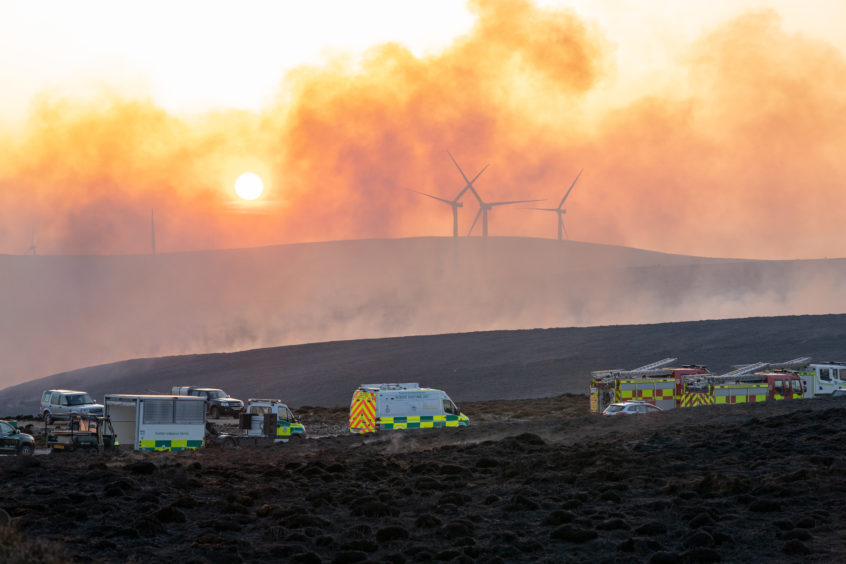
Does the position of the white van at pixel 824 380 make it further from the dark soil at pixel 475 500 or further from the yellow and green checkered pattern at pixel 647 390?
the dark soil at pixel 475 500

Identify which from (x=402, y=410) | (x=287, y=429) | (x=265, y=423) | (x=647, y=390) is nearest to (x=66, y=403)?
(x=265, y=423)

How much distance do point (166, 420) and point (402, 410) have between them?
11.4 metres

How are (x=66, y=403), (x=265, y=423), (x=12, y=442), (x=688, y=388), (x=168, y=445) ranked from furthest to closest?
1. (x=66, y=403)
2. (x=688, y=388)
3. (x=265, y=423)
4. (x=168, y=445)
5. (x=12, y=442)

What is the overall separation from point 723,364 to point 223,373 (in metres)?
62.4

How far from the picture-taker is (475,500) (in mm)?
24641

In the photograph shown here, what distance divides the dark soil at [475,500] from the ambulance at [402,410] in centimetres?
577

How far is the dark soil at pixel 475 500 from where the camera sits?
18.3m

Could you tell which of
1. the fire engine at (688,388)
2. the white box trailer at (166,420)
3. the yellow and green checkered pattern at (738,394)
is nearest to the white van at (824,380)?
the fire engine at (688,388)

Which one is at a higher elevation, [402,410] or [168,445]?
[402,410]

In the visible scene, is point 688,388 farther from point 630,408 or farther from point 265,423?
point 265,423

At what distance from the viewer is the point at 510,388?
9125 centimetres

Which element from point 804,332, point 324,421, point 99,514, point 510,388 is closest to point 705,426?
point 99,514

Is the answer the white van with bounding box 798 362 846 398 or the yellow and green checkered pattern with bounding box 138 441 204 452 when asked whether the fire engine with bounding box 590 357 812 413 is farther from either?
the yellow and green checkered pattern with bounding box 138 441 204 452

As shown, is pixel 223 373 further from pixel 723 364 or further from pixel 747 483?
pixel 747 483
